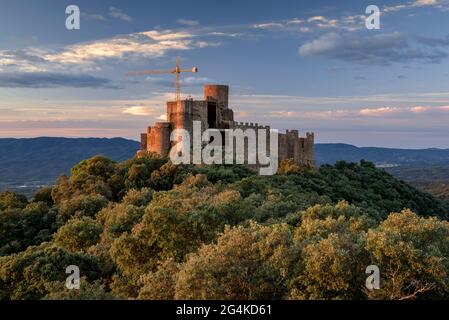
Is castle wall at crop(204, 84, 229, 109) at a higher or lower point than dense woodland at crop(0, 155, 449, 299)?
higher

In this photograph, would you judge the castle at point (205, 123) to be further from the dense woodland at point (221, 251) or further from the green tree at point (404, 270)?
the green tree at point (404, 270)

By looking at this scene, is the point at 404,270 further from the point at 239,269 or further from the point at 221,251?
the point at 221,251

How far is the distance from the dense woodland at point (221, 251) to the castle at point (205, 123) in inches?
622

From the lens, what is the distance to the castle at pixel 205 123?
2522 inches

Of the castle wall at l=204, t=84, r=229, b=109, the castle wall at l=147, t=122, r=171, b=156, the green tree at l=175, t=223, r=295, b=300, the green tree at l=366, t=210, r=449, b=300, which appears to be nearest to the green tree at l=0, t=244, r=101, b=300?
the green tree at l=175, t=223, r=295, b=300

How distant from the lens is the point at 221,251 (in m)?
20.2

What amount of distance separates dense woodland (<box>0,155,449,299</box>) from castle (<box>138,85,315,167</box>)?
622 inches

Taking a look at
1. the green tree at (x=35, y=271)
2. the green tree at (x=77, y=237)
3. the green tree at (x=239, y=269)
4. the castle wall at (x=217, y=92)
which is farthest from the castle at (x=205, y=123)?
the green tree at (x=239, y=269)

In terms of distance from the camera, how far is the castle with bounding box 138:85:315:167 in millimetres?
64062

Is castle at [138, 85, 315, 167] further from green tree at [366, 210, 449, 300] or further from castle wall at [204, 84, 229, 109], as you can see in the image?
green tree at [366, 210, 449, 300]

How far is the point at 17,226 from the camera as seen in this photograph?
46.8 meters

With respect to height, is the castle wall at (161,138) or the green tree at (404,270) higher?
the castle wall at (161,138)

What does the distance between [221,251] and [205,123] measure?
4515cm

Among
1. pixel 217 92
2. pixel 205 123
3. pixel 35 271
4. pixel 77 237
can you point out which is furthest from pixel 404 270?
pixel 217 92
